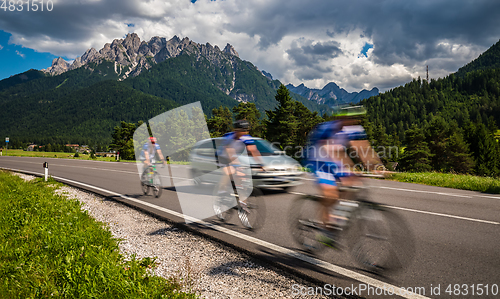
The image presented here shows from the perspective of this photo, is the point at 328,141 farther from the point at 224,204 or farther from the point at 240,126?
the point at 224,204

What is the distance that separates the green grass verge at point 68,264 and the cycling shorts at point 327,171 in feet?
7.52

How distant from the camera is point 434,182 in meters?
10.7

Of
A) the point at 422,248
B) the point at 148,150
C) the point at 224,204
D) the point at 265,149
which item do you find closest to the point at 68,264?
the point at 224,204

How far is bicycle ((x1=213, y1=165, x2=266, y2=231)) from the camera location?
15.8 ft

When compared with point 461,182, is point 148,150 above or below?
above

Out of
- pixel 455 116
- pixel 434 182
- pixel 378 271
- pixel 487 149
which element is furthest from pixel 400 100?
pixel 378 271

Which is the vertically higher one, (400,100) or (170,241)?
(400,100)

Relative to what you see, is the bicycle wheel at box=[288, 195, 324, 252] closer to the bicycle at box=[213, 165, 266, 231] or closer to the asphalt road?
the asphalt road

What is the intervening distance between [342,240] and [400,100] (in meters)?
180

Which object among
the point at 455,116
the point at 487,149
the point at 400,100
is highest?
the point at 400,100

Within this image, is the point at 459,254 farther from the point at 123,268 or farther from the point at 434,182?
the point at 434,182

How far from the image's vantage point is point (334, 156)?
3.70 m

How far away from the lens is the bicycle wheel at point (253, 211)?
4801 mm

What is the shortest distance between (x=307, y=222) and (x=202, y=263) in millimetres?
1615
